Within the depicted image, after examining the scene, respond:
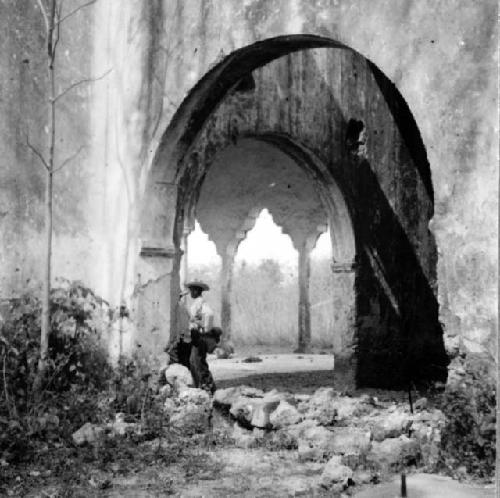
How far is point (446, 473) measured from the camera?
14.9ft

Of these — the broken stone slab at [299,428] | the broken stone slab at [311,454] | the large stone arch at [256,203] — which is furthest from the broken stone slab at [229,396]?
the large stone arch at [256,203]

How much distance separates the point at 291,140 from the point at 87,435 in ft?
18.1

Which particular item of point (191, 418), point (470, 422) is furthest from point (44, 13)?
point (470, 422)

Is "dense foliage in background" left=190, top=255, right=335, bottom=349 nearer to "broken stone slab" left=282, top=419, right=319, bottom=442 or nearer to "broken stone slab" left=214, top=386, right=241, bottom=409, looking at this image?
"broken stone slab" left=214, top=386, right=241, bottom=409

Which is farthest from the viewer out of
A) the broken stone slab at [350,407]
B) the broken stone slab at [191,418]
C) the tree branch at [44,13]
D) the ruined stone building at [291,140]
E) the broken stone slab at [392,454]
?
the broken stone slab at [350,407]

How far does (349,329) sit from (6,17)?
5643mm

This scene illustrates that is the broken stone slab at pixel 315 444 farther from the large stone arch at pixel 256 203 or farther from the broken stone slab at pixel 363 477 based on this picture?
the large stone arch at pixel 256 203

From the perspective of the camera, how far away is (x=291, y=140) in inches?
391

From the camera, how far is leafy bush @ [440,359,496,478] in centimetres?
438

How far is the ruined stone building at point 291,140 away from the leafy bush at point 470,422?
26cm

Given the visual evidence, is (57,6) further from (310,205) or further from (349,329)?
(310,205)

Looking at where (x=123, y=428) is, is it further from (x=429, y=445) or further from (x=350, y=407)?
(x=350, y=407)

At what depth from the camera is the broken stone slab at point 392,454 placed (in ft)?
16.5

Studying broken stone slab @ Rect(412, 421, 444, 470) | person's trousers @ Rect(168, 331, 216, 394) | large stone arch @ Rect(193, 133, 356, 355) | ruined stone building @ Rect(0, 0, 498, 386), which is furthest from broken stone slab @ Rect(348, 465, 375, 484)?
large stone arch @ Rect(193, 133, 356, 355)
